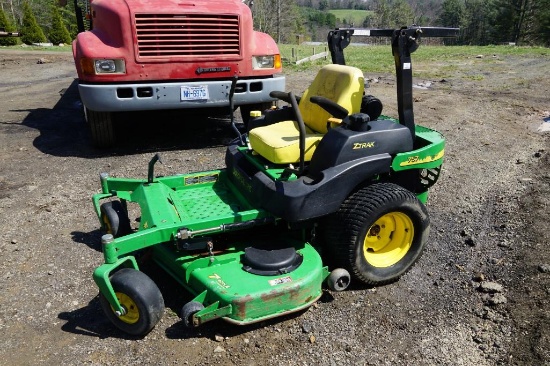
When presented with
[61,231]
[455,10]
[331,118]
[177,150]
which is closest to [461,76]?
[177,150]

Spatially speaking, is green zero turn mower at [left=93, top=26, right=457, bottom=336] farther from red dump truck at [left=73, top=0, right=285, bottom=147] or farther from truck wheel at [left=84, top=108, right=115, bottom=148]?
truck wheel at [left=84, top=108, right=115, bottom=148]

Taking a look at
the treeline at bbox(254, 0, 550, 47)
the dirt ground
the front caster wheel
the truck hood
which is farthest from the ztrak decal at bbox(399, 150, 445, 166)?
the treeline at bbox(254, 0, 550, 47)

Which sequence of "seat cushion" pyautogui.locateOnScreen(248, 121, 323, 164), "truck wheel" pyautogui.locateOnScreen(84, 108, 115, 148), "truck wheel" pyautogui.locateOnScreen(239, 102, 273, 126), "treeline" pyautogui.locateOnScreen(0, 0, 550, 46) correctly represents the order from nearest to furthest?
"seat cushion" pyautogui.locateOnScreen(248, 121, 323, 164) → "truck wheel" pyautogui.locateOnScreen(84, 108, 115, 148) → "truck wheel" pyautogui.locateOnScreen(239, 102, 273, 126) → "treeline" pyautogui.locateOnScreen(0, 0, 550, 46)

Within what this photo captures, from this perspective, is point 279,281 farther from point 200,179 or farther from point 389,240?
point 200,179

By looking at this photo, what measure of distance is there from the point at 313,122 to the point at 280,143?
24.2 inches

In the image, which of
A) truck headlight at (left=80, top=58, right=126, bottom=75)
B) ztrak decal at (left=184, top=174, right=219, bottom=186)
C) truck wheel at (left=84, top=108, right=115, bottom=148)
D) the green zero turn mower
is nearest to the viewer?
the green zero turn mower

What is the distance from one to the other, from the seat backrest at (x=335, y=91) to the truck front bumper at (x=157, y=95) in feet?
6.78

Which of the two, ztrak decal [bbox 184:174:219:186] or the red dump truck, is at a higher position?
the red dump truck

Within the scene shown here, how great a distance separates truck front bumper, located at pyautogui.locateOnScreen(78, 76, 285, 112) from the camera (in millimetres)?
5539

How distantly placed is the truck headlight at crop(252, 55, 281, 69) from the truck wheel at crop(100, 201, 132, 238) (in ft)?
10.1

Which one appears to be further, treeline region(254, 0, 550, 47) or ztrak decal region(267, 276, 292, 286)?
treeline region(254, 0, 550, 47)

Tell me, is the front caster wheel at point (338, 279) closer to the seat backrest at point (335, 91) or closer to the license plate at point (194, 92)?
the seat backrest at point (335, 91)

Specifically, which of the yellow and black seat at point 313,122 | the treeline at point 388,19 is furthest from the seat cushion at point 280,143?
the treeline at point 388,19

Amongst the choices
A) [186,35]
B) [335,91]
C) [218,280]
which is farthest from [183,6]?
[218,280]
